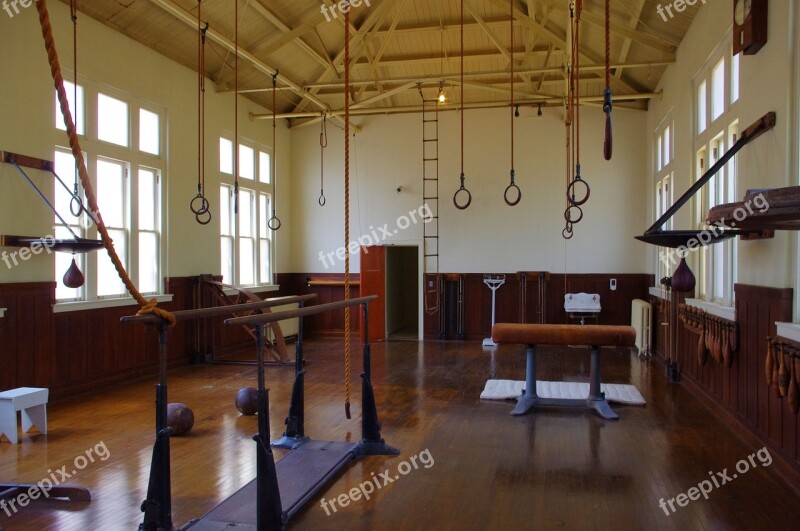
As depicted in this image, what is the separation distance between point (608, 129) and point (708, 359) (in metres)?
3.93

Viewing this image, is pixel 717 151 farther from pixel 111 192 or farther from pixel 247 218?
pixel 247 218

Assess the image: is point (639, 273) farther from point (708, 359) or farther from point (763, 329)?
point (763, 329)

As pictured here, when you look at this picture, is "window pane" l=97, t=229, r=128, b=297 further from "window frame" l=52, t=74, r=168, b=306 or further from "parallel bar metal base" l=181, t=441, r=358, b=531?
"parallel bar metal base" l=181, t=441, r=358, b=531

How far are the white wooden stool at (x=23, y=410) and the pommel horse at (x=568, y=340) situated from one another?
4.34 m

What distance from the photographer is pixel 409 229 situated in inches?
464

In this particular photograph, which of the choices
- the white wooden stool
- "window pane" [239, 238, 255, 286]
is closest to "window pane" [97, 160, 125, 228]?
the white wooden stool

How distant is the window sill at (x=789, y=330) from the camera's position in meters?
3.86

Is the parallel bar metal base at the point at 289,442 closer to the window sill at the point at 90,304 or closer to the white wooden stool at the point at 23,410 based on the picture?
the white wooden stool at the point at 23,410

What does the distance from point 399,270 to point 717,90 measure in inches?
328

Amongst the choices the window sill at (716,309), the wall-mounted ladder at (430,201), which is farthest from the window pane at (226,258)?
the window sill at (716,309)

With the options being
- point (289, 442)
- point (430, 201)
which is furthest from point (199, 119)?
point (430, 201)

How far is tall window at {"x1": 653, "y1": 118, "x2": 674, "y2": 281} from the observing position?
28.4 feet

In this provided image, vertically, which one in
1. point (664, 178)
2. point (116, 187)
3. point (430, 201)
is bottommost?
point (116, 187)

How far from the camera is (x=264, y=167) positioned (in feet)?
37.7
